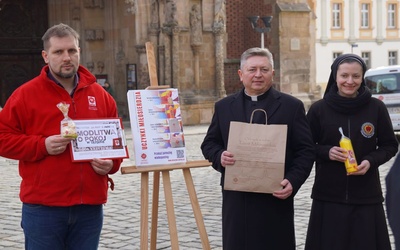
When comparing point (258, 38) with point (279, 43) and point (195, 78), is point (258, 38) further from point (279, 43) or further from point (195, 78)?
point (195, 78)

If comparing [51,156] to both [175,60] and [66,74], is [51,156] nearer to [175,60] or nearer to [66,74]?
[66,74]

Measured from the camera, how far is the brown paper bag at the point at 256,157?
16.5ft

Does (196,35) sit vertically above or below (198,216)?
above

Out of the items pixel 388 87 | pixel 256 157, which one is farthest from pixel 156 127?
pixel 388 87

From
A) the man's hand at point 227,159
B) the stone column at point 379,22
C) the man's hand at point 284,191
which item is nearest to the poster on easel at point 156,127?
the man's hand at point 227,159

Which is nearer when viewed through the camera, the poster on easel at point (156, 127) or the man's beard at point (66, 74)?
the man's beard at point (66, 74)

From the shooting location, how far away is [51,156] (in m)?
4.68

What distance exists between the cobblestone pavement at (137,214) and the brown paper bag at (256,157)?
8.95 feet

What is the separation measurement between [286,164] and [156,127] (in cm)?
134

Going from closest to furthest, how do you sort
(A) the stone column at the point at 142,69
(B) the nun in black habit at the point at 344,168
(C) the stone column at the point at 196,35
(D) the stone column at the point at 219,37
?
(B) the nun in black habit at the point at 344,168 < (A) the stone column at the point at 142,69 < (C) the stone column at the point at 196,35 < (D) the stone column at the point at 219,37

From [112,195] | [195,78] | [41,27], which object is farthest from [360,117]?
[41,27]

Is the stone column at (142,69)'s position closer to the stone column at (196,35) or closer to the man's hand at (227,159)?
the stone column at (196,35)

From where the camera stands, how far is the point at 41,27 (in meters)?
24.9

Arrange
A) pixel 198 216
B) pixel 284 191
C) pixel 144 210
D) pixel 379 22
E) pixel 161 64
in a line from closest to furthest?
pixel 284 191 → pixel 144 210 → pixel 198 216 → pixel 161 64 → pixel 379 22
